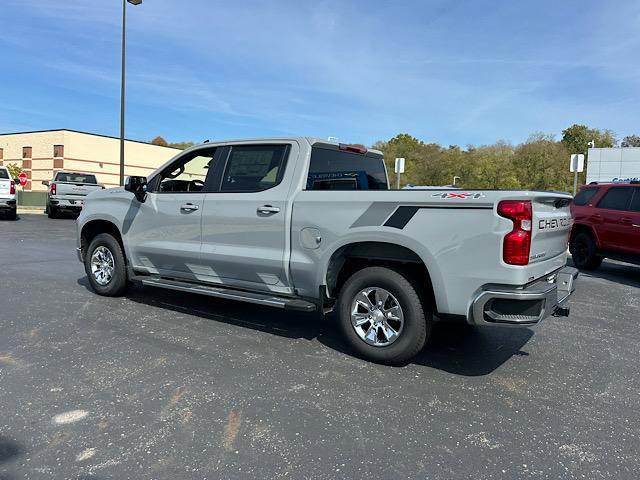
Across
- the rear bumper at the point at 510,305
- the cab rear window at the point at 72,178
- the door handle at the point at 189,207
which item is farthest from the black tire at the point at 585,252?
the cab rear window at the point at 72,178

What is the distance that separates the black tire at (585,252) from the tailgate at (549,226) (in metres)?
5.91

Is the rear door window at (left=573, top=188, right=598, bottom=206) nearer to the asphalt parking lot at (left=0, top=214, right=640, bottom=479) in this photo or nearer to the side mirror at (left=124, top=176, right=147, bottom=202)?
the asphalt parking lot at (left=0, top=214, right=640, bottom=479)

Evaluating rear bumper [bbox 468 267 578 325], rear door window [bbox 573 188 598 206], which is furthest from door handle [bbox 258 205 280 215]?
rear door window [bbox 573 188 598 206]

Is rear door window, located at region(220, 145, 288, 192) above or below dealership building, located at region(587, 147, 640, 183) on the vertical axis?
below

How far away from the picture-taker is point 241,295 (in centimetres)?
475

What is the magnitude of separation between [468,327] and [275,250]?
232 cm

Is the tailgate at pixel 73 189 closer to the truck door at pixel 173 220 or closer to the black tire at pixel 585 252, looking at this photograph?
the truck door at pixel 173 220

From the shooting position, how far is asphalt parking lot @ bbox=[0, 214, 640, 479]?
2701mm

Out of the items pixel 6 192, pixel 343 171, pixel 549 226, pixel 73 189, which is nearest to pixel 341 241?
pixel 343 171

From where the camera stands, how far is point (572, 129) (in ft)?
242

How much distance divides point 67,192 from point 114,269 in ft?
48.4

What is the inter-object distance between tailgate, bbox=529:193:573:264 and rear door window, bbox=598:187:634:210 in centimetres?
560

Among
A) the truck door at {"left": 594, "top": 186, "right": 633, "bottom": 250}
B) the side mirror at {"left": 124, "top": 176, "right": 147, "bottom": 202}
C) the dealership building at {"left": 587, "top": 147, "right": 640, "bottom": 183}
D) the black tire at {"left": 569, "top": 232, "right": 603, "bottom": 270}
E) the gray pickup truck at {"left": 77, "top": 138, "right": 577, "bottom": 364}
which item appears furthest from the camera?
the dealership building at {"left": 587, "top": 147, "right": 640, "bottom": 183}

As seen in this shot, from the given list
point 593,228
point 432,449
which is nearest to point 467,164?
point 593,228
